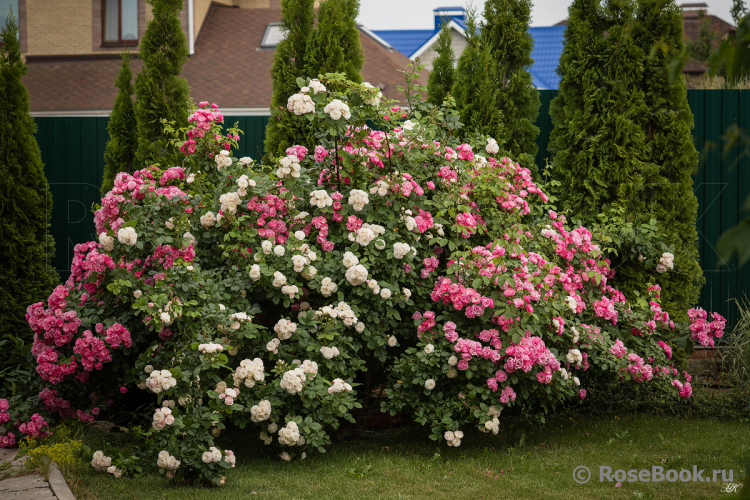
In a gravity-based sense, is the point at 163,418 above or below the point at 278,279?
below

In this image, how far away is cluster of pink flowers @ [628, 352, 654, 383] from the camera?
14.1 ft

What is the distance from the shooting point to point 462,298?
12.2 ft

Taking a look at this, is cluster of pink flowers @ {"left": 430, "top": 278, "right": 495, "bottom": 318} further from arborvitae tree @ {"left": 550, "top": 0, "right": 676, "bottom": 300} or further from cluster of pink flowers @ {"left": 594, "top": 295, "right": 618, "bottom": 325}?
arborvitae tree @ {"left": 550, "top": 0, "right": 676, "bottom": 300}

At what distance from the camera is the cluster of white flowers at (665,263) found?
491cm

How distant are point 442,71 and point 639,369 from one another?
3.41 meters

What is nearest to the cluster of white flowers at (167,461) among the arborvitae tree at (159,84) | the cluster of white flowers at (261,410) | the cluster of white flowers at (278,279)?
the cluster of white flowers at (261,410)

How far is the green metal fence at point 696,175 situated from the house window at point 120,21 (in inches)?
406

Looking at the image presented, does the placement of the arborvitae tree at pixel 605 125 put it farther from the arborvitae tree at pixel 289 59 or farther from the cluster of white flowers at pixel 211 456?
the cluster of white flowers at pixel 211 456

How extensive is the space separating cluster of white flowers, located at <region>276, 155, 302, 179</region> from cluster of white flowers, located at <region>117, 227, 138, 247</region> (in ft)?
3.03

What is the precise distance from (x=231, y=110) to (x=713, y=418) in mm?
11544

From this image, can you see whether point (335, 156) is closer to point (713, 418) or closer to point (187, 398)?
point (187, 398)

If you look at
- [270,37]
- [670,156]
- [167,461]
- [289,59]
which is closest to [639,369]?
[670,156]

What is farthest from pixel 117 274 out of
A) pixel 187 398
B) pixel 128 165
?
pixel 128 165

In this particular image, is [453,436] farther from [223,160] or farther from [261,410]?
[223,160]
